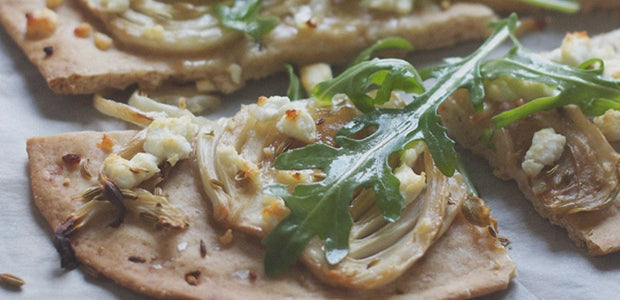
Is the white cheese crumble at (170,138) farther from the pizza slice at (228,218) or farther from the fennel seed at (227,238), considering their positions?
the fennel seed at (227,238)

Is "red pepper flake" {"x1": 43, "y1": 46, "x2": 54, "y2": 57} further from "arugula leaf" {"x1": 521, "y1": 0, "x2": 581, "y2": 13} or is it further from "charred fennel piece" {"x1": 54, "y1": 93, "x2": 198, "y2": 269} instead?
"arugula leaf" {"x1": 521, "y1": 0, "x2": 581, "y2": 13}

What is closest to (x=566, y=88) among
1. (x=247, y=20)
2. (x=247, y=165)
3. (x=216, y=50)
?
(x=247, y=165)

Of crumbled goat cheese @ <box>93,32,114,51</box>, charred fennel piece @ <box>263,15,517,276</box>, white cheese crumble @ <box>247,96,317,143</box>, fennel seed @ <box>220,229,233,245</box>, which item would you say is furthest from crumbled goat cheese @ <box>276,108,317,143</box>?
crumbled goat cheese @ <box>93,32,114,51</box>

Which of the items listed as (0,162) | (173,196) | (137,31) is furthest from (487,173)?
(0,162)

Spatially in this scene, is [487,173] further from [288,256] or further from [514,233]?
[288,256]

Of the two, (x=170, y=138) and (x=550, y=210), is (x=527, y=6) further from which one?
(x=170, y=138)

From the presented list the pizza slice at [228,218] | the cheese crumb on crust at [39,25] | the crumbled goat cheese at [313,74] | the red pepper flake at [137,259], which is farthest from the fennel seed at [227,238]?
the cheese crumb on crust at [39,25]
